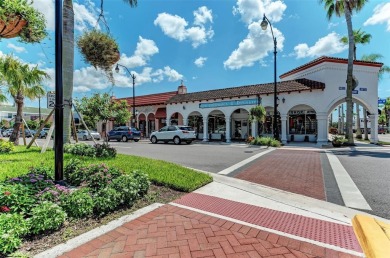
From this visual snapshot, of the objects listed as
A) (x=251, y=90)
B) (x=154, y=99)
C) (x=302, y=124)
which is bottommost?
(x=302, y=124)

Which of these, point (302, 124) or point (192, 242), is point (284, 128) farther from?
point (192, 242)

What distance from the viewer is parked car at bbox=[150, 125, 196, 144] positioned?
65.4ft

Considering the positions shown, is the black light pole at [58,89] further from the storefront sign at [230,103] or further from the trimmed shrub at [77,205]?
the storefront sign at [230,103]

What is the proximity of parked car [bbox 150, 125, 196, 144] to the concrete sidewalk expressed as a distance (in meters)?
15.2

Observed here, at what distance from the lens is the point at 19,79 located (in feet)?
32.1

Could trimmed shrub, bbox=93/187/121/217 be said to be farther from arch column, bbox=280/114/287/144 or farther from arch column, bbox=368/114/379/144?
arch column, bbox=368/114/379/144

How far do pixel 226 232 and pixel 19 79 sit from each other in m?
10.9

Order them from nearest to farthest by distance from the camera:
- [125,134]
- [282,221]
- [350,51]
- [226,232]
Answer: [226,232]
[282,221]
[350,51]
[125,134]

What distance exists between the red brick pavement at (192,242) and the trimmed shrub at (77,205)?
632 mm

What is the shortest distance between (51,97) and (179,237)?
7.21 meters

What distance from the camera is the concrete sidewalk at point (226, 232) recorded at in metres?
2.73

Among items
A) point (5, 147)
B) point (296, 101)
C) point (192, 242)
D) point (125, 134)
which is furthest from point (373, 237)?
point (125, 134)

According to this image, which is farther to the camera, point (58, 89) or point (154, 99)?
point (154, 99)

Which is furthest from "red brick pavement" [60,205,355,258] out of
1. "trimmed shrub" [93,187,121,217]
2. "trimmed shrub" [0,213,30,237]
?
"trimmed shrub" [0,213,30,237]
